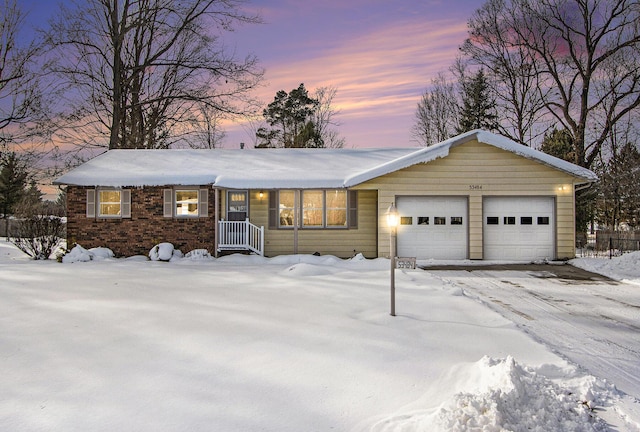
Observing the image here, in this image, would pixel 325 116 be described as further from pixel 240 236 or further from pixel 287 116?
pixel 240 236

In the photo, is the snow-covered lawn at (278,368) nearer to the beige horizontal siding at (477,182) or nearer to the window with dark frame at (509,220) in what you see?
the beige horizontal siding at (477,182)

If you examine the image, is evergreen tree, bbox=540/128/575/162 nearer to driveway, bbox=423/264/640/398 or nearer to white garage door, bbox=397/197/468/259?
white garage door, bbox=397/197/468/259

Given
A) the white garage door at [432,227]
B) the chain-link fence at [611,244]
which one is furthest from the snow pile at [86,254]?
the chain-link fence at [611,244]

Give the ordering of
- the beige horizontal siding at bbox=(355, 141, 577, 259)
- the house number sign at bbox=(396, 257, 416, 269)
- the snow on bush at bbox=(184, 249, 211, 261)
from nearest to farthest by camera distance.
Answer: the house number sign at bbox=(396, 257, 416, 269), the snow on bush at bbox=(184, 249, 211, 261), the beige horizontal siding at bbox=(355, 141, 577, 259)

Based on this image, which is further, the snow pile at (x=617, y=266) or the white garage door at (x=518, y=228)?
the white garage door at (x=518, y=228)

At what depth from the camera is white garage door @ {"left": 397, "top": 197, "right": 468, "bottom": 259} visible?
15.4 meters

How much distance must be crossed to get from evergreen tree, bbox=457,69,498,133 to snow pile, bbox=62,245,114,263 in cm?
2532

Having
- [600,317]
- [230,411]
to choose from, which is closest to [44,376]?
[230,411]

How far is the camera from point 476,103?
32.0m

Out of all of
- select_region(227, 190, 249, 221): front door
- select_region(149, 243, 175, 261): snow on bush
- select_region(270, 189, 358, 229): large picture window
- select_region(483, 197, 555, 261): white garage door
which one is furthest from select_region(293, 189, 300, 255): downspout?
select_region(483, 197, 555, 261): white garage door

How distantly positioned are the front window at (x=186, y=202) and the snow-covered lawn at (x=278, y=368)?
8.11 metres

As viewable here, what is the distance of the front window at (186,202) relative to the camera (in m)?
16.0

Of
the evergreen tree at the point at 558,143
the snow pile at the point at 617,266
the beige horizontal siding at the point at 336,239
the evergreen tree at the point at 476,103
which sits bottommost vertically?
the snow pile at the point at 617,266

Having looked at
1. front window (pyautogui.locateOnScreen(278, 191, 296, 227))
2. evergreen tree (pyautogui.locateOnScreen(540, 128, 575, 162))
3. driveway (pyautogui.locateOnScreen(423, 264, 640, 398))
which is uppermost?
evergreen tree (pyautogui.locateOnScreen(540, 128, 575, 162))
